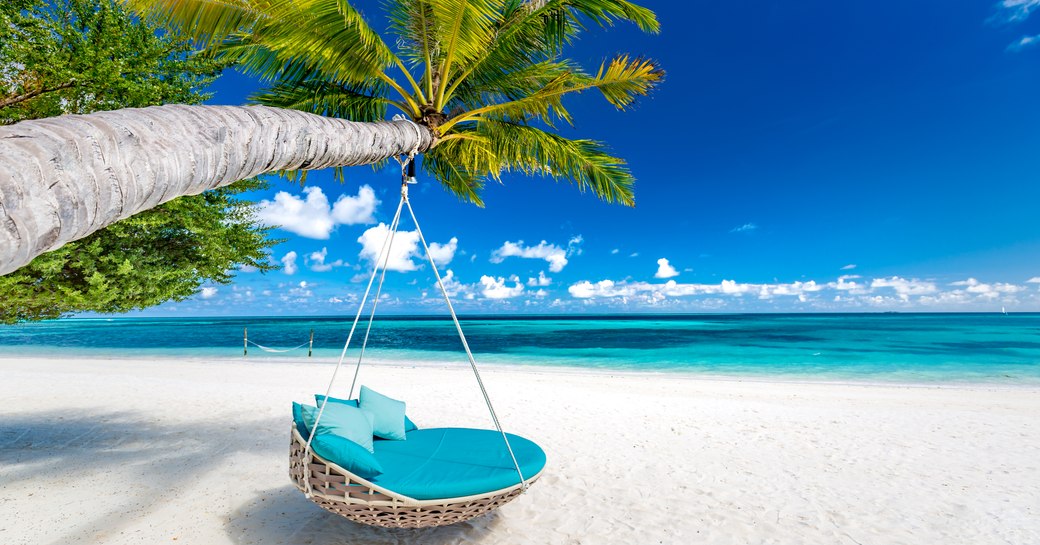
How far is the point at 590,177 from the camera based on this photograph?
4688 millimetres

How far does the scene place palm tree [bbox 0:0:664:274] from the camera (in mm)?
1370

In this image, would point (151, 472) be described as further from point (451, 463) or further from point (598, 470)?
point (598, 470)

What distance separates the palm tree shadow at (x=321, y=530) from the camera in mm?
2922

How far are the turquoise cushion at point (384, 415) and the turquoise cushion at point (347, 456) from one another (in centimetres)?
104

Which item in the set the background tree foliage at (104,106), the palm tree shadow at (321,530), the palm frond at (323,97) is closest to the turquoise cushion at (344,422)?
the palm tree shadow at (321,530)

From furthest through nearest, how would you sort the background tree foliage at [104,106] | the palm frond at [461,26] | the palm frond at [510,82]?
1. the palm frond at [510,82]
2. the palm frond at [461,26]
3. the background tree foliage at [104,106]

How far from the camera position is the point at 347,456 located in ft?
8.19

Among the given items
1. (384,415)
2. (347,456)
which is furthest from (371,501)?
(384,415)

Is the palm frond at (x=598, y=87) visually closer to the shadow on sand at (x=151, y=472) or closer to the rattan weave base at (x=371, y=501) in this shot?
the rattan weave base at (x=371, y=501)

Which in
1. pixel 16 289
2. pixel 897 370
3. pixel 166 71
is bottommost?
pixel 897 370

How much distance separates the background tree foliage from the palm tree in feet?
1.73

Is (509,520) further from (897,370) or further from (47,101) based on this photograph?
(897,370)

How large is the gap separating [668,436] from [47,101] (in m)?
6.06

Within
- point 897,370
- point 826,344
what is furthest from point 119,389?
point 826,344
